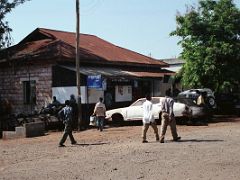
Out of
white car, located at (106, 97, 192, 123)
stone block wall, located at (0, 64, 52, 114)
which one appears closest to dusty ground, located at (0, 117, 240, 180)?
white car, located at (106, 97, 192, 123)

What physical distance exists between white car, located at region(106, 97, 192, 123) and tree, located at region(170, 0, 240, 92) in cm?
625

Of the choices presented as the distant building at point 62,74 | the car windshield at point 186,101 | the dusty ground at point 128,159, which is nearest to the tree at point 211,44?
the distant building at point 62,74

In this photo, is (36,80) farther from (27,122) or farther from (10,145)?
(10,145)

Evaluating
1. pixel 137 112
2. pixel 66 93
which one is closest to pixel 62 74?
pixel 66 93

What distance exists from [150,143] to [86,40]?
68.0 feet

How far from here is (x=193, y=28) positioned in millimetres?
29219

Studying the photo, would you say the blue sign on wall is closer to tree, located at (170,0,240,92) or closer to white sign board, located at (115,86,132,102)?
white sign board, located at (115,86,132,102)

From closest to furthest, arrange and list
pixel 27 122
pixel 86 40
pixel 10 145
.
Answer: pixel 10 145 < pixel 27 122 < pixel 86 40

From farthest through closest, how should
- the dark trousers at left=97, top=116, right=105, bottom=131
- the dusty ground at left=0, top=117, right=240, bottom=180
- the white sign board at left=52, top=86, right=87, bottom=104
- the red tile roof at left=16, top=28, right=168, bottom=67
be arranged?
the red tile roof at left=16, top=28, right=168, bottom=67 < the white sign board at left=52, top=86, right=87, bottom=104 < the dark trousers at left=97, top=116, right=105, bottom=131 < the dusty ground at left=0, top=117, right=240, bottom=180

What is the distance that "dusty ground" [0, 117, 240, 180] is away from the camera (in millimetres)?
10359

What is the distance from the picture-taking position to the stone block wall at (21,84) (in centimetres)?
2764

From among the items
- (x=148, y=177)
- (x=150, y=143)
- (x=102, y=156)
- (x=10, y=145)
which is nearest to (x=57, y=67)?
(x=10, y=145)

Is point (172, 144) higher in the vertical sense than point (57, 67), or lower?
lower

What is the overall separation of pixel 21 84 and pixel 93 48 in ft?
19.6
